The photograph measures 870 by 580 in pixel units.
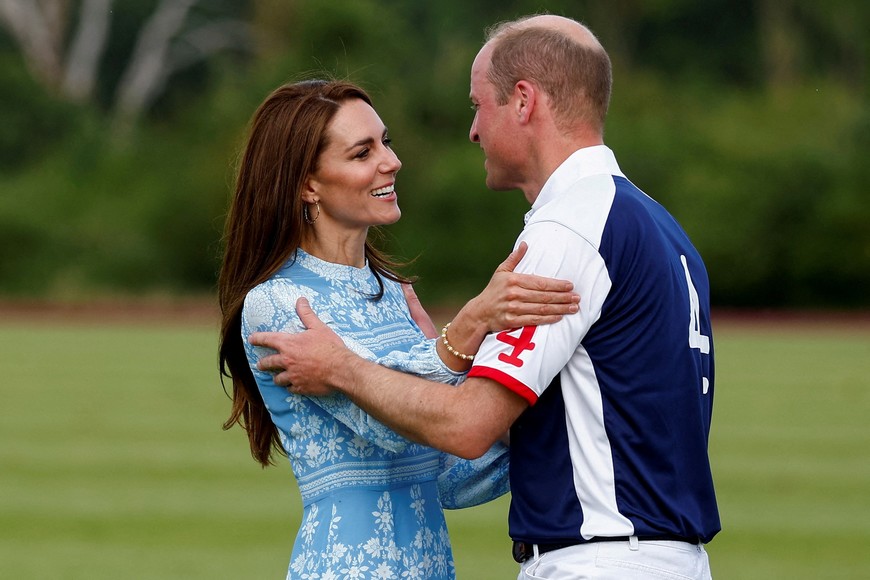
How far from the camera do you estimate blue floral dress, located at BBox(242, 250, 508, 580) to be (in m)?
3.58

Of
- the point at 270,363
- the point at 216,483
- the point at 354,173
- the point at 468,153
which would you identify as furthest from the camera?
the point at 468,153

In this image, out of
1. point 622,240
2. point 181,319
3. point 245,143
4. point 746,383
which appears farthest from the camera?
point 181,319

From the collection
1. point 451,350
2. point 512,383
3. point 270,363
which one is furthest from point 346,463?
point 512,383

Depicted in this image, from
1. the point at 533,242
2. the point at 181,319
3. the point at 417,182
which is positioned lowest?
the point at 181,319

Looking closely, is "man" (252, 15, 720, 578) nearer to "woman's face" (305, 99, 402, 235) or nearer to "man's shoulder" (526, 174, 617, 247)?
"man's shoulder" (526, 174, 617, 247)

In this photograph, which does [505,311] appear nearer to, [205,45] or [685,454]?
[685,454]

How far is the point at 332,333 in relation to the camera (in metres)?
3.55

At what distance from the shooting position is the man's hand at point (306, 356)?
11.3 ft

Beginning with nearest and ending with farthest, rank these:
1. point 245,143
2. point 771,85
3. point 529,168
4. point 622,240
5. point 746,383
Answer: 1. point 622,240
2. point 529,168
3. point 245,143
4. point 746,383
5. point 771,85

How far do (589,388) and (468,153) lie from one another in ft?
112

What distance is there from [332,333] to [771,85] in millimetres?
46427

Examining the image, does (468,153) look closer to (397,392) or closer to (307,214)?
(307,214)

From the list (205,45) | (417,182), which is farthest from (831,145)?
(205,45)

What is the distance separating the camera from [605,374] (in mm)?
3150
